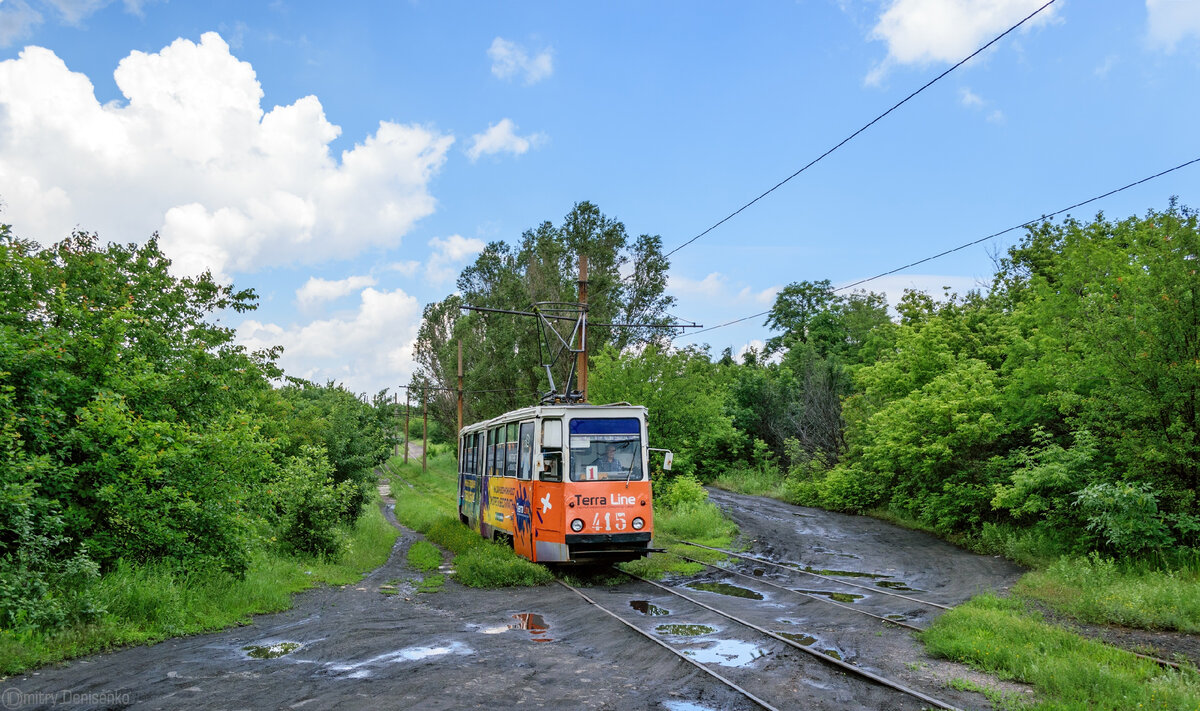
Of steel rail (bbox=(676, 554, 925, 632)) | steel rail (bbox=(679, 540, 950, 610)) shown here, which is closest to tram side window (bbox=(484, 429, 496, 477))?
steel rail (bbox=(676, 554, 925, 632))

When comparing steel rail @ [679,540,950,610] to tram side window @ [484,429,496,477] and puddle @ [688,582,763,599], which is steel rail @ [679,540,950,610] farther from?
tram side window @ [484,429,496,477]

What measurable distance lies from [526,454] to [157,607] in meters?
7.07

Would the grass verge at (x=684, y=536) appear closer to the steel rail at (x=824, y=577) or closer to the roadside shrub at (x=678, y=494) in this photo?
the roadside shrub at (x=678, y=494)

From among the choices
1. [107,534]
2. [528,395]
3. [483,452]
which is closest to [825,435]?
[528,395]

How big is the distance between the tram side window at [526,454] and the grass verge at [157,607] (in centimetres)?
442

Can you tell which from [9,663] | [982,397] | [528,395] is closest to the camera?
[9,663]

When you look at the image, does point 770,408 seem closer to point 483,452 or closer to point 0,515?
point 483,452

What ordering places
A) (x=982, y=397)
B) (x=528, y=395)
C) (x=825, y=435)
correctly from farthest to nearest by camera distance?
(x=528, y=395), (x=825, y=435), (x=982, y=397)

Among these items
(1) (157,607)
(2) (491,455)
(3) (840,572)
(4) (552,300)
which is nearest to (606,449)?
(2) (491,455)

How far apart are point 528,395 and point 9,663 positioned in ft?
111

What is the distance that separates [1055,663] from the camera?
24.3 ft

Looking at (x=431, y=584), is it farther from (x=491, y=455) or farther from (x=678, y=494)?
(x=678, y=494)

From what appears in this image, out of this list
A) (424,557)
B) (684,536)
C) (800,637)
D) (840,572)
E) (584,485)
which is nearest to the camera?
(800,637)

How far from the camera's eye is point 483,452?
19.3 metres
